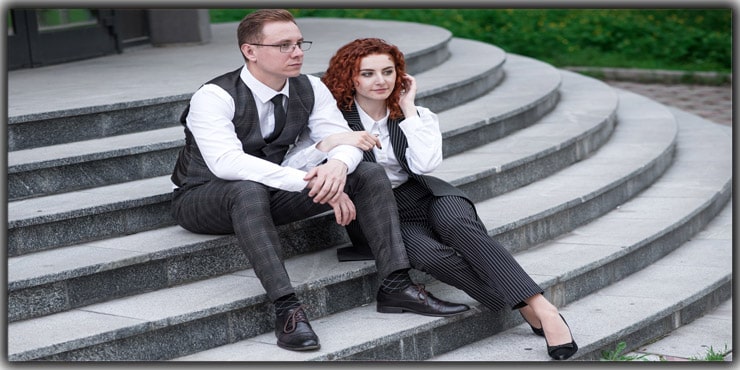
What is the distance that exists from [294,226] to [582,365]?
1.39 m

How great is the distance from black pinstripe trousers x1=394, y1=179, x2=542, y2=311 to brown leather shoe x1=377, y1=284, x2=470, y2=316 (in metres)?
0.09

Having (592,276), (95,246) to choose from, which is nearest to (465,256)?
(592,276)

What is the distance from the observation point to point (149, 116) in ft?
19.1

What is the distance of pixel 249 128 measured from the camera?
4.47 meters

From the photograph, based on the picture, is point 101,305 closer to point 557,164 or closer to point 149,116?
point 149,116

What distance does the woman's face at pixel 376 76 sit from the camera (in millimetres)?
4555

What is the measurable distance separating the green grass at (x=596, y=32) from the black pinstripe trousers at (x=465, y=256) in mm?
8731

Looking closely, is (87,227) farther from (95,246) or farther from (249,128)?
(249,128)

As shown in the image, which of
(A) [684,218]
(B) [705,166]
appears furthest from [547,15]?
(A) [684,218]

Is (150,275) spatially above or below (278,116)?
below

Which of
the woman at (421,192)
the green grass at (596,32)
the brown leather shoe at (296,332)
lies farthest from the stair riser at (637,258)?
the green grass at (596,32)

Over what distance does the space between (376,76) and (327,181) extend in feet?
1.93

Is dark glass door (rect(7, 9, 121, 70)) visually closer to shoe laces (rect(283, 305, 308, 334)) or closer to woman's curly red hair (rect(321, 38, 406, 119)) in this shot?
woman's curly red hair (rect(321, 38, 406, 119))

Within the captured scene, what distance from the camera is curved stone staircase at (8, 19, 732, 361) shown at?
4.13 metres
